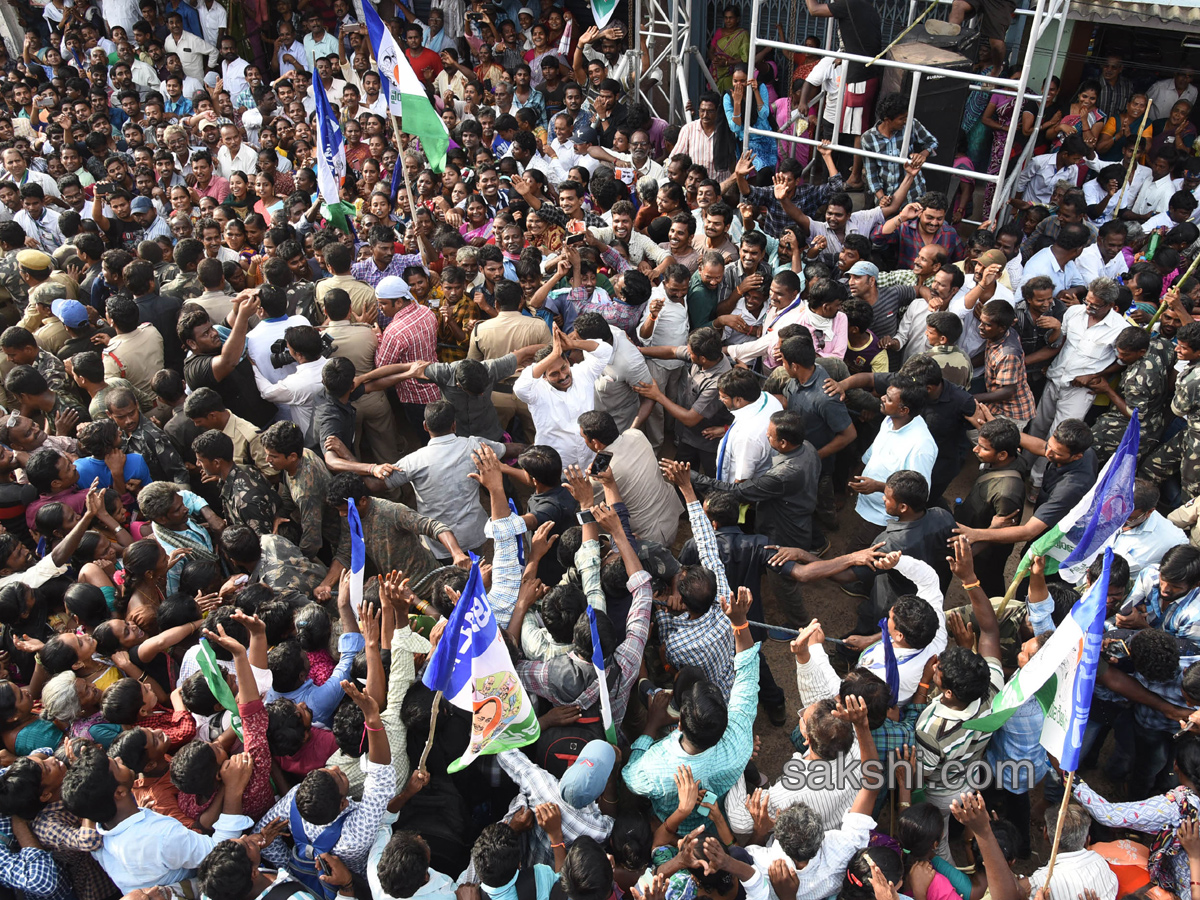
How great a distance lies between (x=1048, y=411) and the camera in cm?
616

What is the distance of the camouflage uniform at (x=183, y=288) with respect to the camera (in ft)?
21.9

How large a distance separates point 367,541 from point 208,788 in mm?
1680

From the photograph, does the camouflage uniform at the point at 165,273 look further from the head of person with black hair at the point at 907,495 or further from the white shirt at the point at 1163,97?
the white shirt at the point at 1163,97

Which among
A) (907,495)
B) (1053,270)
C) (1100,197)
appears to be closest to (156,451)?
(907,495)

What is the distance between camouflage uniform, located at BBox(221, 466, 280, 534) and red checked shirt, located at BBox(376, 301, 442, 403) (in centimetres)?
136

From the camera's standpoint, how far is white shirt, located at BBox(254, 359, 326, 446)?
5.68 metres

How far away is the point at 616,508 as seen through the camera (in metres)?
4.52

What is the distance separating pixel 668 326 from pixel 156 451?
3328 mm

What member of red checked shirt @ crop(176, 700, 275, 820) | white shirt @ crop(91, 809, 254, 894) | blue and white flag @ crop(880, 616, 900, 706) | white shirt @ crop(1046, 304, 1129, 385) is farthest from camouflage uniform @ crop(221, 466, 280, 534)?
white shirt @ crop(1046, 304, 1129, 385)

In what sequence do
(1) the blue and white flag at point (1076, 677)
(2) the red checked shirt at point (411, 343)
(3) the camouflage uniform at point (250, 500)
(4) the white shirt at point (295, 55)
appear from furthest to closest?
1. (4) the white shirt at point (295, 55)
2. (2) the red checked shirt at point (411, 343)
3. (3) the camouflage uniform at point (250, 500)
4. (1) the blue and white flag at point (1076, 677)

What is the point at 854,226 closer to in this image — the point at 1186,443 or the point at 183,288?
the point at 1186,443

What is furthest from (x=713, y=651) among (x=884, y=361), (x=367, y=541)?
(x=884, y=361)

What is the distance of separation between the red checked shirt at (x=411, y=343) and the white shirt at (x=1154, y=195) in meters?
6.62

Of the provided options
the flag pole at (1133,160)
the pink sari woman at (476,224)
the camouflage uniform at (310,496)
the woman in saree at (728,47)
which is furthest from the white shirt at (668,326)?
the woman in saree at (728,47)
